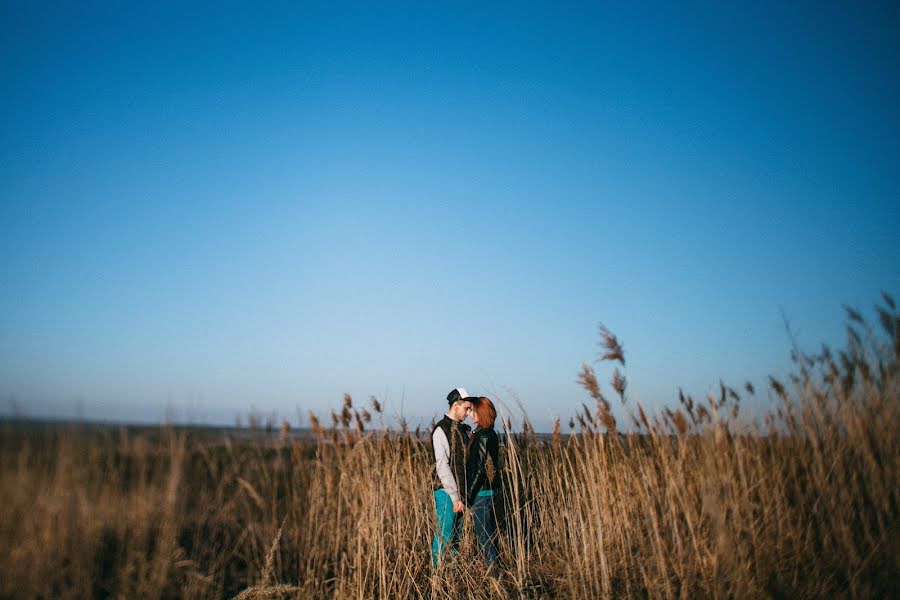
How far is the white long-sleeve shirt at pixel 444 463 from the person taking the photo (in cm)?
359

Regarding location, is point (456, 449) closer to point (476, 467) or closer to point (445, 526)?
point (476, 467)

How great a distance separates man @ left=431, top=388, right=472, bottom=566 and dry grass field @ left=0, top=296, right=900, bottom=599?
0.52ft

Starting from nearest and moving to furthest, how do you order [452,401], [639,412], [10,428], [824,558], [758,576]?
1. [10,428]
2. [758,576]
3. [824,558]
4. [639,412]
5. [452,401]

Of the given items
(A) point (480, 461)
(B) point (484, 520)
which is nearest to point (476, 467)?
(A) point (480, 461)

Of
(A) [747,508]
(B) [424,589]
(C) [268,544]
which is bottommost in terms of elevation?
(B) [424,589]

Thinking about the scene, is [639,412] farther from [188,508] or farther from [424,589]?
[188,508]

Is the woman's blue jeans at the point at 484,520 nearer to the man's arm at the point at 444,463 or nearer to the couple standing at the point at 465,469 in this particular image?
the couple standing at the point at 465,469

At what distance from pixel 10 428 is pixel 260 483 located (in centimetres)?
203

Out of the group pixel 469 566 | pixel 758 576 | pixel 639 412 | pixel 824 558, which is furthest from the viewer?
pixel 469 566

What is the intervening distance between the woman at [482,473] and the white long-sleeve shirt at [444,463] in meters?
0.12

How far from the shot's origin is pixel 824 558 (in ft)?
8.77

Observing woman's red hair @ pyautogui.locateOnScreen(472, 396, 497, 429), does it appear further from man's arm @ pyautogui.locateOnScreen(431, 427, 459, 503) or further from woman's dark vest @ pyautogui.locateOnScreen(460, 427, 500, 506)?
man's arm @ pyautogui.locateOnScreen(431, 427, 459, 503)

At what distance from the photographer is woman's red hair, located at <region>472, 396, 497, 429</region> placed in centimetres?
380

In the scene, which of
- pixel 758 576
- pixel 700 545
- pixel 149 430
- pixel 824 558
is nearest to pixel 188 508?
pixel 149 430
